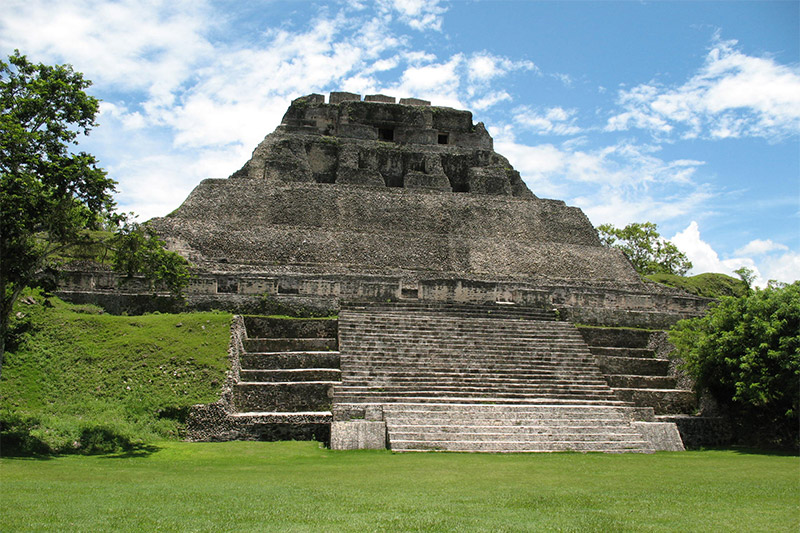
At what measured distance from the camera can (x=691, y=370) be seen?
531 inches

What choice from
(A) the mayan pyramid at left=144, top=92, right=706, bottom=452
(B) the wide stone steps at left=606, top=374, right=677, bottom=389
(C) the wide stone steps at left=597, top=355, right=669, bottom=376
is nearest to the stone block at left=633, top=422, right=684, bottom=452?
(A) the mayan pyramid at left=144, top=92, right=706, bottom=452

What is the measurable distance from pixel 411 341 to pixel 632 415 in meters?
4.61

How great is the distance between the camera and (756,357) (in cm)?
1248

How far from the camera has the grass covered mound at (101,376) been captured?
984cm

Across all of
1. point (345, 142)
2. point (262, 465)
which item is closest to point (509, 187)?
point (345, 142)

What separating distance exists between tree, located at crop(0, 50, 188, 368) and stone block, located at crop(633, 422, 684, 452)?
338 inches

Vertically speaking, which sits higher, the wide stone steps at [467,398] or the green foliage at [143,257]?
the green foliage at [143,257]

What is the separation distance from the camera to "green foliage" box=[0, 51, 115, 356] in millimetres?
9844

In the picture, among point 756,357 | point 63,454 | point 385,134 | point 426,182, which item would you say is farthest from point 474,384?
point 385,134

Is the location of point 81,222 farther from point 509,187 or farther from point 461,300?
point 509,187

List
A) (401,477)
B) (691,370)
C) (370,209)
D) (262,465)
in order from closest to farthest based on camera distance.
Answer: (401,477) → (262,465) → (691,370) → (370,209)

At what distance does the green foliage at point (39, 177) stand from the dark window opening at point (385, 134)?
69.9ft

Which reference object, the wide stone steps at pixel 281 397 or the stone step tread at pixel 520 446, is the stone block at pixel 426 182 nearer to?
the wide stone steps at pixel 281 397

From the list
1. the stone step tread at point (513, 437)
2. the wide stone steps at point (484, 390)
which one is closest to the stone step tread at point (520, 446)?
the stone step tread at point (513, 437)
